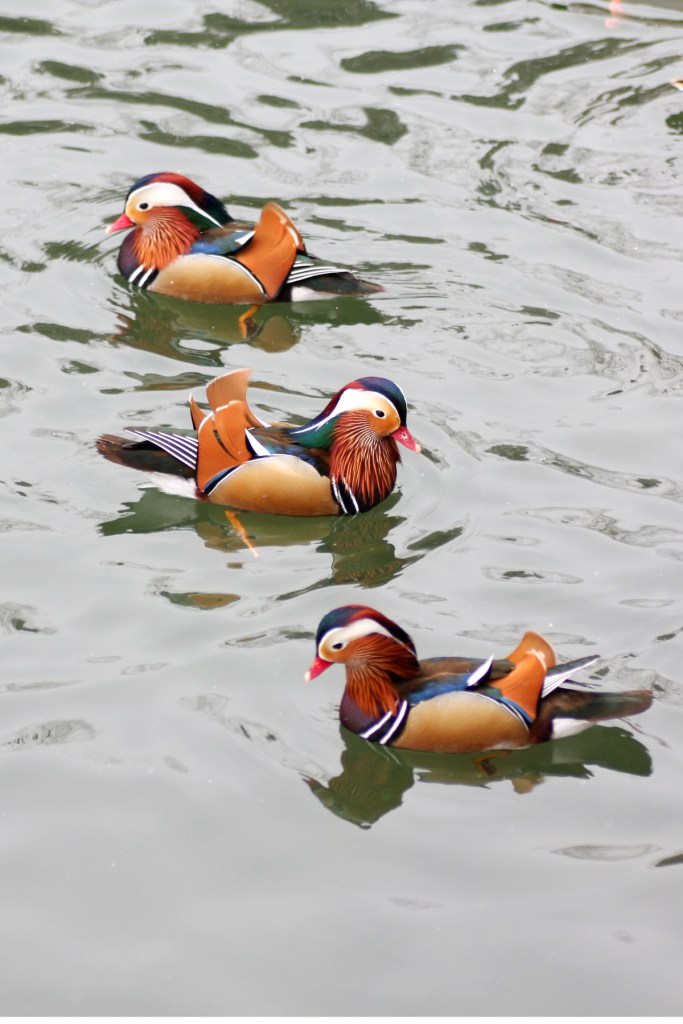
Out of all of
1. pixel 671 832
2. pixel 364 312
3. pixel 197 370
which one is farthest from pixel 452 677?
pixel 364 312

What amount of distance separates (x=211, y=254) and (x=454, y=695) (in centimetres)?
466

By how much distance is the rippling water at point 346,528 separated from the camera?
521 cm

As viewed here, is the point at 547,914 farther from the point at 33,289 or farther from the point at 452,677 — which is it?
the point at 33,289

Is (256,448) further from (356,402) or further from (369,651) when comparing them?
(369,651)

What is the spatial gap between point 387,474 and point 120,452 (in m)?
1.35

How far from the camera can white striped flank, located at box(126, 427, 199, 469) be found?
755cm

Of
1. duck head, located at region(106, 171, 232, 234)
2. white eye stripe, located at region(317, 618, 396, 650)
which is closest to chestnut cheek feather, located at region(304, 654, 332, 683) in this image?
white eye stripe, located at region(317, 618, 396, 650)

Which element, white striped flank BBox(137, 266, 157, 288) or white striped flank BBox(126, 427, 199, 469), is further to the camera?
white striped flank BBox(137, 266, 157, 288)

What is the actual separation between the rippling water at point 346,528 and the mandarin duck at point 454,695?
0.15 m

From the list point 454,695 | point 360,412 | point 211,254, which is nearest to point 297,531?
point 360,412

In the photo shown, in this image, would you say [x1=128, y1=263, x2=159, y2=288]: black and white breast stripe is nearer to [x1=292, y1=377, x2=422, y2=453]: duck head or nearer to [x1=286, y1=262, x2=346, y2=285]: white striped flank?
[x1=286, y1=262, x2=346, y2=285]: white striped flank

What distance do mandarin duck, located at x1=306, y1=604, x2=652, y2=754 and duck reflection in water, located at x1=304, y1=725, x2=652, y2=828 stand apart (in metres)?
0.06

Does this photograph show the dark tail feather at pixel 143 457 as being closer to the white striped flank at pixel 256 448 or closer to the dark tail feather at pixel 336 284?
the white striped flank at pixel 256 448

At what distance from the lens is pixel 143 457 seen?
7.66 metres
